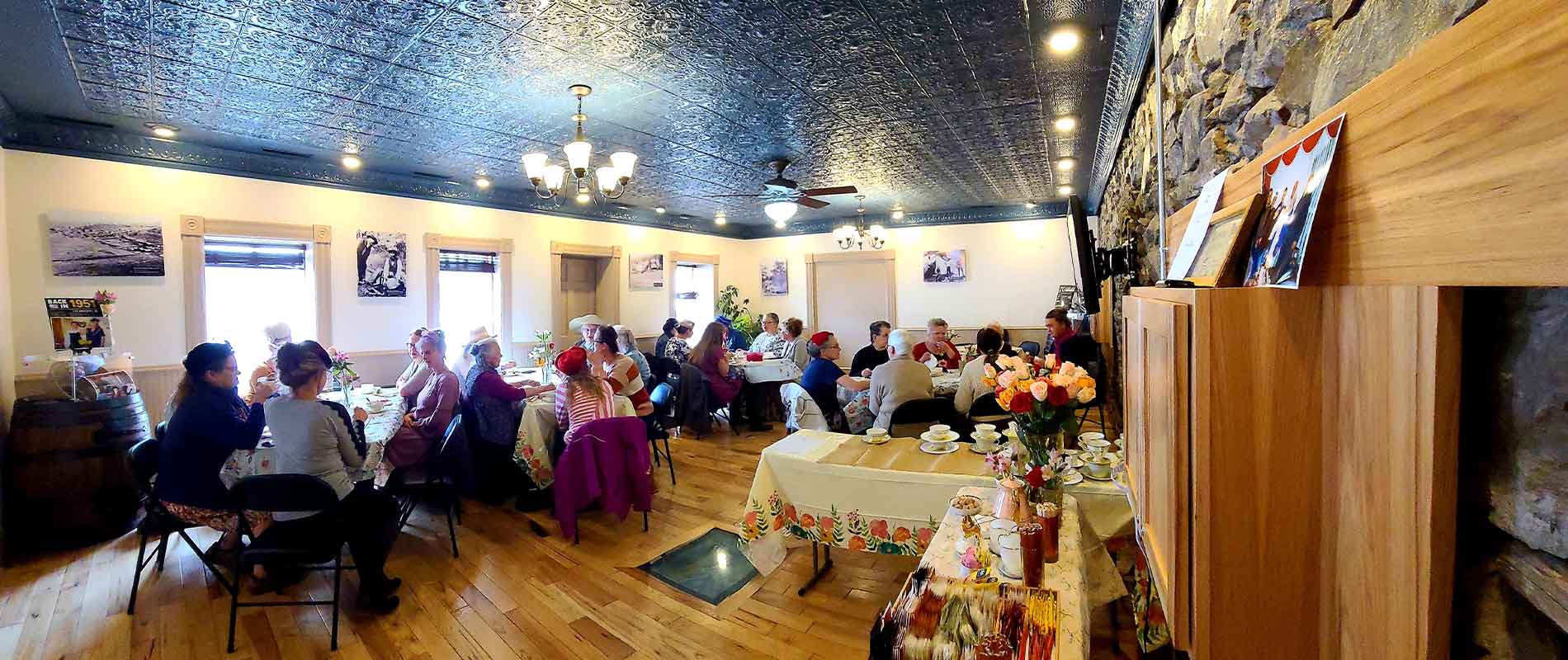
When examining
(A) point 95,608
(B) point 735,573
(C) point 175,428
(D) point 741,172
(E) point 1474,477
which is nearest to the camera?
(E) point 1474,477

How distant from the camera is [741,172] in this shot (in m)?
5.70

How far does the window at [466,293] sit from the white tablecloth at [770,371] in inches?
114

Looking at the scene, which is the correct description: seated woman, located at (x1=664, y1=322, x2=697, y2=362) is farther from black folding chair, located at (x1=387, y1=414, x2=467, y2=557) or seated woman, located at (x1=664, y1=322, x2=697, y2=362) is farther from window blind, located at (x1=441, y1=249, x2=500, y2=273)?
black folding chair, located at (x1=387, y1=414, x2=467, y2=557)

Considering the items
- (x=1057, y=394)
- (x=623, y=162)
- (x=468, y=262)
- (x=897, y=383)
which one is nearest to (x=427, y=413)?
(x=623, y=162)

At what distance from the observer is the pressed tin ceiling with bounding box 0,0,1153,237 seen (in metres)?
2.58

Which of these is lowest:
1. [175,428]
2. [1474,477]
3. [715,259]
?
[175,428]

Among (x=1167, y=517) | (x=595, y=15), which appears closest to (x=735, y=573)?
(x=1167, y=517)

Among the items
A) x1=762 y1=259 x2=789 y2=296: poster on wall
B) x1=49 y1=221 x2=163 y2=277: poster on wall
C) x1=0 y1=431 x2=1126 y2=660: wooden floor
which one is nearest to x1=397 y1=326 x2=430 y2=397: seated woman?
x1=0 y1=431 x2=1126 y2=660: wooden floor

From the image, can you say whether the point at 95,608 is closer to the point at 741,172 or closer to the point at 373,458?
the point at 373,458

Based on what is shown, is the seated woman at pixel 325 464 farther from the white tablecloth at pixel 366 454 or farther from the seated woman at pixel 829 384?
the seated woman at pixel 829 384

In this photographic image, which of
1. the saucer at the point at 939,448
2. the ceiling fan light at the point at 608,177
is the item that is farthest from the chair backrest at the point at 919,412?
the ceiling fan light at the point at 608,177

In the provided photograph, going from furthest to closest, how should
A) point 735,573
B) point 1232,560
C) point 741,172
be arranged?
point 741,172 < point 735,573 < point 1232,560

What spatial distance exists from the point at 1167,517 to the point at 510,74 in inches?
142

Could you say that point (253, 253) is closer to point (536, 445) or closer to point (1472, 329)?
point (536, 445)
